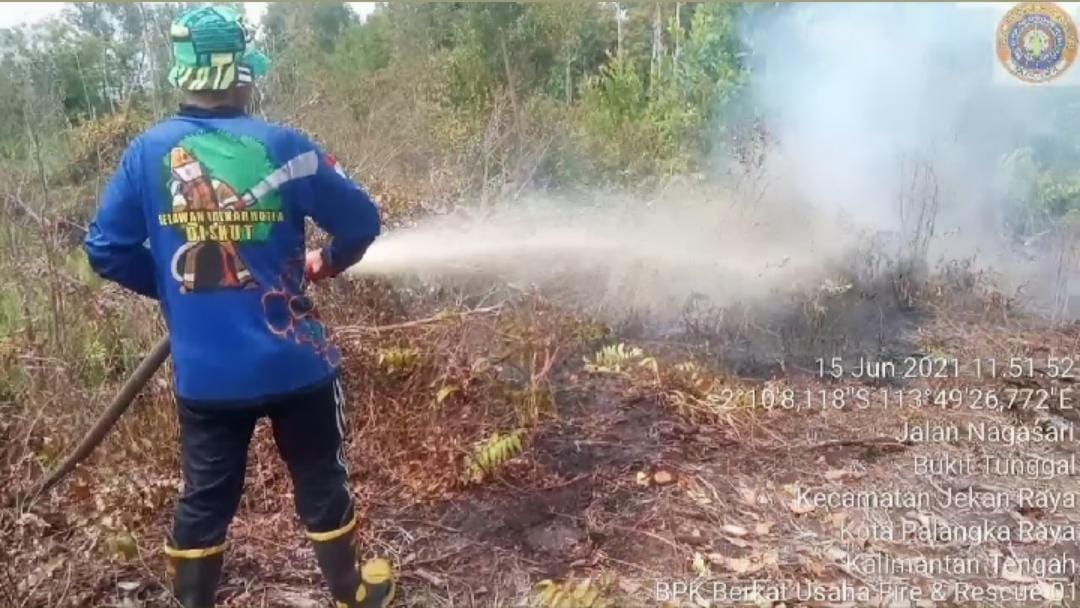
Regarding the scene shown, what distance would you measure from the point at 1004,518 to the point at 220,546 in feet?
7.69

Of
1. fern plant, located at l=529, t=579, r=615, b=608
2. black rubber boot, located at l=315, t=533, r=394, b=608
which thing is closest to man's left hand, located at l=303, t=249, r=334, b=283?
black rubber boot, located at l=315, t=533, r=394, b=608

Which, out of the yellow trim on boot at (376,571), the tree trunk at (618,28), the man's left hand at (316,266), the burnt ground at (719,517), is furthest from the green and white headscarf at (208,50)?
the tree trunk at (618,28)

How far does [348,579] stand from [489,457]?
0.65 m

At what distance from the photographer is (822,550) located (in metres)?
2.92

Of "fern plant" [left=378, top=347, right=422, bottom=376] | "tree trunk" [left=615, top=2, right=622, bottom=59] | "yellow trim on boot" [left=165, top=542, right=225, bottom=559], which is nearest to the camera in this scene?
"yellow trim on boot" [left=165, top=542, right=225, bottom=559]

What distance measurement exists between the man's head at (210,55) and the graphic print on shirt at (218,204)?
116 millimetres

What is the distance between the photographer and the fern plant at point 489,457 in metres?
3.21

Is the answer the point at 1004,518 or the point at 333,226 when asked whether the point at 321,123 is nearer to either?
the point at 333,226

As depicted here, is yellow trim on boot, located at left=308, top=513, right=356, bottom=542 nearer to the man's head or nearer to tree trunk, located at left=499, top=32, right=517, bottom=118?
the man's head

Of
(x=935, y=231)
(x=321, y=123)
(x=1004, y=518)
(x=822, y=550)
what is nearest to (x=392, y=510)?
(x=822, y=550)

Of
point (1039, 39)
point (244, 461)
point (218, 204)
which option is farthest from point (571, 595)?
point (1039, 39)

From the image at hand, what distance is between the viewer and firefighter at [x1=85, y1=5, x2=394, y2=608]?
2.39m

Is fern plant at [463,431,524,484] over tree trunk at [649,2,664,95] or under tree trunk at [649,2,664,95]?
under

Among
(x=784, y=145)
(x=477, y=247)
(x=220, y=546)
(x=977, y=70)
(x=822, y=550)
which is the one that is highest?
(x=977, y=70)
